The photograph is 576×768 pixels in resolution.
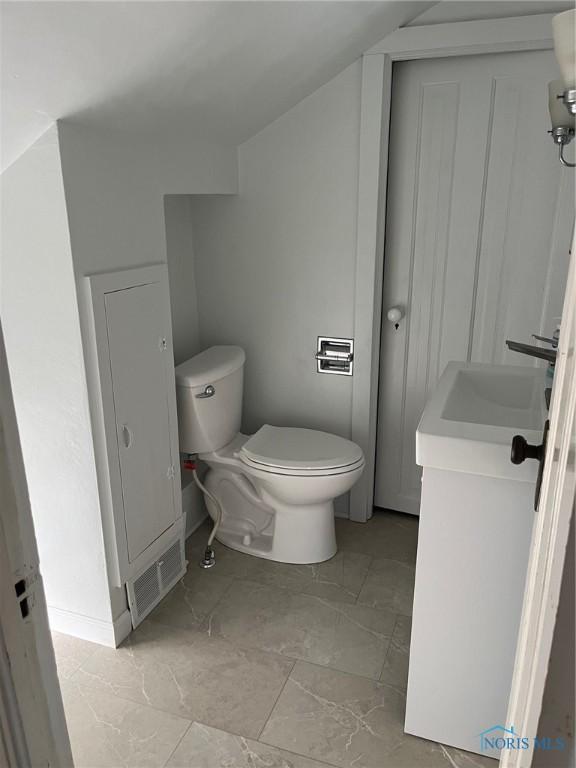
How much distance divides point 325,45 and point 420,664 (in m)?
1.80

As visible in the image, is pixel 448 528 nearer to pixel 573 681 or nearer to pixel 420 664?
pixel 420 664

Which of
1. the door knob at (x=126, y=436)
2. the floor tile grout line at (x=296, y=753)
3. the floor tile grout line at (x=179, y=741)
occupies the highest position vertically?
the door knob at (x=126, y=436)

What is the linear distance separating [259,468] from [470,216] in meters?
1.22

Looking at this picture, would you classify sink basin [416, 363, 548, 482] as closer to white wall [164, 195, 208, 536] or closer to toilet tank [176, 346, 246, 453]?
toilet tank [176, 346, 246, 453]

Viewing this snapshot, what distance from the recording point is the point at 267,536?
7.80ft

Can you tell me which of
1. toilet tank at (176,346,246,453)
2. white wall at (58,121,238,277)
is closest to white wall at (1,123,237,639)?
white wall at (58,121,238,277)

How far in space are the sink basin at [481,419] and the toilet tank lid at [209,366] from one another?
854 mm

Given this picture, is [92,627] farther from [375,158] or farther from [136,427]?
[375,158]

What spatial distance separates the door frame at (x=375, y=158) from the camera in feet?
6.26

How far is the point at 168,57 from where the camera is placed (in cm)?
138

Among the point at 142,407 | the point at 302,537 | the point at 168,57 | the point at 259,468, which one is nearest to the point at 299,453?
the point at 259,468

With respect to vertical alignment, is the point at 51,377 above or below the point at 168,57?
below

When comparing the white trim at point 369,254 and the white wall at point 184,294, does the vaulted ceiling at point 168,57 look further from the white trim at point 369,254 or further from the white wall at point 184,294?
the white wall at point 184,294

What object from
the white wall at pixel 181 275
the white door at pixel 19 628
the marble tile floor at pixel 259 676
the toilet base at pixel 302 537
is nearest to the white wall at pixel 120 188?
the white wall at pixel 181 275
